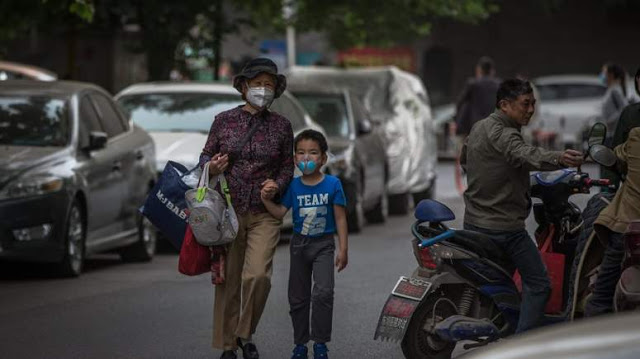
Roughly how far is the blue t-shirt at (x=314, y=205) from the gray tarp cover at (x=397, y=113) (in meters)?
13.5

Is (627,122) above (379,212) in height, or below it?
above

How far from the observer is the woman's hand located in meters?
8.85

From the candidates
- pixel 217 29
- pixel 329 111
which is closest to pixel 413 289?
pixel 329 111

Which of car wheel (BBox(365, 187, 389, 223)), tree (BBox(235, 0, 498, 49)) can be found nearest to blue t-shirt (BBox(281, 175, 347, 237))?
car wheel (BBox(365, 187, 389, 223))

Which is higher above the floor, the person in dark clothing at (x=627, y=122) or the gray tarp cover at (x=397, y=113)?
the person in dark clothing at (x=627, y=122)

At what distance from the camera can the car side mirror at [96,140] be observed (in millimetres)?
14125

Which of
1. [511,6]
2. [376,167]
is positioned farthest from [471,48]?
[376,167]

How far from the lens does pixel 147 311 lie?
1180 centimetres

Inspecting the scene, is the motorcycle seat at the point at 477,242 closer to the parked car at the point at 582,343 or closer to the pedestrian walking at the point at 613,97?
the parked car at the point at 582,343

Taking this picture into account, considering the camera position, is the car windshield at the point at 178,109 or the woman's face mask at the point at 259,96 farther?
the car windshield at the point at 178,109

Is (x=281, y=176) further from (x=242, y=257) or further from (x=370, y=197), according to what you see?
(x=370, y=197)

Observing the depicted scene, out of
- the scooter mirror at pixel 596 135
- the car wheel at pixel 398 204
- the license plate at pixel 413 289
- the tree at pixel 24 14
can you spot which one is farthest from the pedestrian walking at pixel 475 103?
the scooter mirror at pixel 596 135

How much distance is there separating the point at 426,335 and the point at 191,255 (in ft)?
4.40

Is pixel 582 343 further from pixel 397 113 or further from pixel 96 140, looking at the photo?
pixel 397 113
